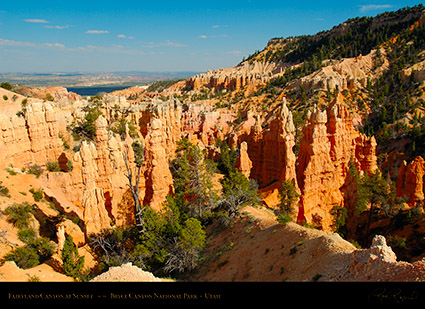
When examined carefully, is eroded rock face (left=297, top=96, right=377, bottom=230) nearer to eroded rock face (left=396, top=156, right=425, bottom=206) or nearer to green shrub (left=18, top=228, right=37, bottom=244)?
eroded rock face (left=396, top=156, right=425, bottom=206)

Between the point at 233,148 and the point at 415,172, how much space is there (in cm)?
2638

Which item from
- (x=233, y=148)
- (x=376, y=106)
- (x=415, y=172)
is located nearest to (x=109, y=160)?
(x=233, y=148)

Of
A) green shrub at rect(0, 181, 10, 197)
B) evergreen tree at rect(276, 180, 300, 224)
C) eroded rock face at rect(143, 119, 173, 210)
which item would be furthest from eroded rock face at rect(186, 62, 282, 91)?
green shrub at rect(0, 181, 10, 197)

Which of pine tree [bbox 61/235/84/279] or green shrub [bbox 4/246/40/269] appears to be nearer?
pine tree [bbox 61/235/84/279]

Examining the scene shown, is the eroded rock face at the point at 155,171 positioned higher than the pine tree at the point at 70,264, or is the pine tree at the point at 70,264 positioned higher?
the eroded rock face at the point at 155,171

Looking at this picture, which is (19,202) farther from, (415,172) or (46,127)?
(415,172)

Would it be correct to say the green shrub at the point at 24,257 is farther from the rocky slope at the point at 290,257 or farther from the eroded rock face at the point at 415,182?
the eroded rock face at the point at 415,182

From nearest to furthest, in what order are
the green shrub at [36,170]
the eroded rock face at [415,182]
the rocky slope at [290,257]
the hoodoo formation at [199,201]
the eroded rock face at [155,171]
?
1. the rocky slope at [290,257]
2. the hoodoo formation at [199,201]
3. the eroded rock face at [155,171]
4. the green shrub at [36,170]
5. the eroded rock face at [415,182]

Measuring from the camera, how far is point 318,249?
12.9 metres

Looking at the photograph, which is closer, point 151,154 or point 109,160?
point 151,154

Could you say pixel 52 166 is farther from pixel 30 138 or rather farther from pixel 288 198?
pixel 288 198

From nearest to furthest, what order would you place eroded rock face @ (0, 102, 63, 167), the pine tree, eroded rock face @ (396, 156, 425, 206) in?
the pine tree
eroded rock face @ (0, 102, 63, 167)
eroded rock face @ (396, 156, 425, 206)

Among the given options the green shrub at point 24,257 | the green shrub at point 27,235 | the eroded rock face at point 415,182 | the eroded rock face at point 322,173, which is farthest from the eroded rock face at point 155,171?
the eroded rock face at point 415,182
